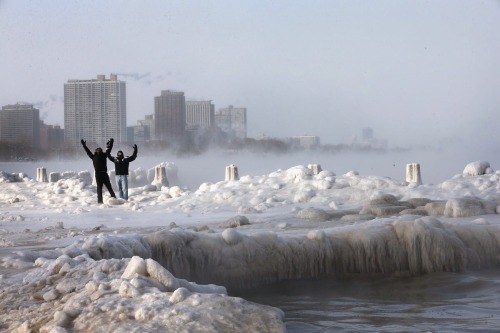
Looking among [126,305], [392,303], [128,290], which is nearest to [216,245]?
[392,303]

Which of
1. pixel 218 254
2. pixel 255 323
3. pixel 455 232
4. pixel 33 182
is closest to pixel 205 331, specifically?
pixel 255 323

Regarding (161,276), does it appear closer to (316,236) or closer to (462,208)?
A: (316,236)

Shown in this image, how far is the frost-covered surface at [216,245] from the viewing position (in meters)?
4.14

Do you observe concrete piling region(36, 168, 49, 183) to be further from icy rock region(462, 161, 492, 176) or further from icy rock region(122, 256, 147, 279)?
icy rock region(122, 256, 147, 279)

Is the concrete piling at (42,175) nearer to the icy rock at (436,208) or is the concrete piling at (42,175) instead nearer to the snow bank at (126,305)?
the icy rock at (436,208)

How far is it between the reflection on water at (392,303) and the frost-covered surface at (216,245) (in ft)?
0.64

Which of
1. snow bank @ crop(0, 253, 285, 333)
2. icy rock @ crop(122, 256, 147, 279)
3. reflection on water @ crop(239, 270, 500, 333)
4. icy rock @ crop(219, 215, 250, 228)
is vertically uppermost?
icy rock @ crop(122, 256, 147, 279)

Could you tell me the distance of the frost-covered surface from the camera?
4141 millimetres

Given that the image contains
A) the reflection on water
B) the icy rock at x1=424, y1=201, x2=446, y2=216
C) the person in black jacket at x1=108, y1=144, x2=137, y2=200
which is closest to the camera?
the reflection on water

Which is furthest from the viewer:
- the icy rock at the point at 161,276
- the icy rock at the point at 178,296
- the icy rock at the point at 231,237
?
the icy rock at the point at 231,237

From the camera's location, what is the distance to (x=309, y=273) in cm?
672

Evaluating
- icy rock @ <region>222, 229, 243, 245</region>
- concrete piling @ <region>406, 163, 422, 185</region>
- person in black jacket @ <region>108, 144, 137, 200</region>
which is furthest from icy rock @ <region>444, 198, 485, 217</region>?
person in black jacket @ <region>108, 144, 137, 200</region>

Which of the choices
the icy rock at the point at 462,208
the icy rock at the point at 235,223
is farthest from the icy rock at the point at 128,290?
the icy rock at the point at 462,208

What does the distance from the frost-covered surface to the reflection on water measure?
194 millimetres
